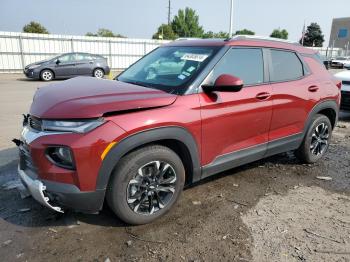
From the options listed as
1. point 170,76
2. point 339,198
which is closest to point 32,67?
point 170,76

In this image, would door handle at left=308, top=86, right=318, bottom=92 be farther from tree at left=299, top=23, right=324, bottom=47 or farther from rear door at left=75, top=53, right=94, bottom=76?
tree at left=299, top=23, right=324, bottom=47

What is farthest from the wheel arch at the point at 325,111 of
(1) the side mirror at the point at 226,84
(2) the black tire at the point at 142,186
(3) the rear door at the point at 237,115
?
(2) the black tire at the point at 142,186

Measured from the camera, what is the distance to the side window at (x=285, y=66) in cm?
415

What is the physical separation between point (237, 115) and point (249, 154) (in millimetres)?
600

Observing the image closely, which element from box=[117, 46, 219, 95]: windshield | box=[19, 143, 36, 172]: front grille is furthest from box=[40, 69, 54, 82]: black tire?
box=[19, 143, 36, 172]: front grille

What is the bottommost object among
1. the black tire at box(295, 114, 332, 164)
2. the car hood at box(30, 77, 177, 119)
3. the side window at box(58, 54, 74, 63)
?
the black tire at box(295, 114, 332, 164)

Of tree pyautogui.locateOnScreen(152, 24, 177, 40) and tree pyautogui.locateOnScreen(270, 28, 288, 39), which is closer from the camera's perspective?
tree pyautogui.locateOnScreen(152, 24, 177, 40)

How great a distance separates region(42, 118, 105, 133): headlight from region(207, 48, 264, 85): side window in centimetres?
128

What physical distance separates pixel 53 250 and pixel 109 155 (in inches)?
37.6

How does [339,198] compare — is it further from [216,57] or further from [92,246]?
[92,246]

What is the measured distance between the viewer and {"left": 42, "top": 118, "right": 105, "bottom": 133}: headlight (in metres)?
2.73

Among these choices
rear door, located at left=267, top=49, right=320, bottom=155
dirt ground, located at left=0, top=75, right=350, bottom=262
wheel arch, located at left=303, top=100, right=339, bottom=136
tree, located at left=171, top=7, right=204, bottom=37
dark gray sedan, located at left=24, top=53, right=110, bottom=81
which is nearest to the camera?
dirt ground, located at left=0, top=75, right=350, bottom=262

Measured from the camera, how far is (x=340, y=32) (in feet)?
286

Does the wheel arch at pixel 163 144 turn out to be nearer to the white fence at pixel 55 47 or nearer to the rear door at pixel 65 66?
the rear door at pixel 65 66
